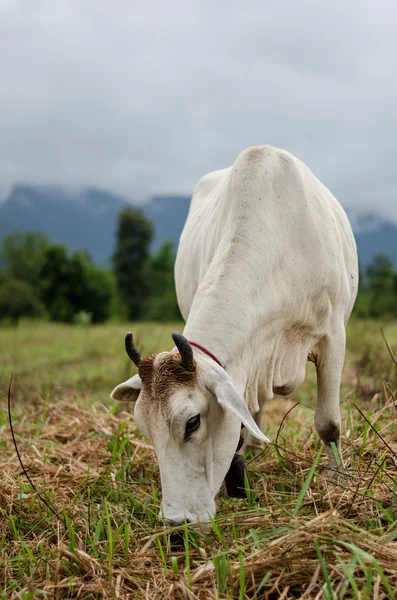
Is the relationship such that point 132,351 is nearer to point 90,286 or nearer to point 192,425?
point 192,425

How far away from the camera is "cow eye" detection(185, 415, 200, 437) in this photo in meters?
2.74

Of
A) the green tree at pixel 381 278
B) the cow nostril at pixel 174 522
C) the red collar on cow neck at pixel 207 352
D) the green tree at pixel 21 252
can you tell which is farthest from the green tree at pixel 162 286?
the cow nostril at pixel 174 522

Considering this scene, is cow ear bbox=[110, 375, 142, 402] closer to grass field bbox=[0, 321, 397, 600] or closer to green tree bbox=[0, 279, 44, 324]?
grass field bbox=[0, 321, 397, 600]

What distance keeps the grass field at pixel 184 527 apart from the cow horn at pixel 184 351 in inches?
26.0

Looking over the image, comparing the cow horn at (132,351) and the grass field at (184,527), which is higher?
the cow horn at (132,351)

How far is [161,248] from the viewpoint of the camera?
62.9 metres

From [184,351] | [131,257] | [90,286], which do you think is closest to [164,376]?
[184,351]

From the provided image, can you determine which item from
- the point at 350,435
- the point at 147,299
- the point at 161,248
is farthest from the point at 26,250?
the point at 350,435

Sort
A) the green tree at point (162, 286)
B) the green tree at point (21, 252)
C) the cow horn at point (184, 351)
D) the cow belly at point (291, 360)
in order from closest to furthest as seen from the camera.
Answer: the cow horn at point (184, 351) → the cow belly at point (291, 360) → the green tree at point (162, 286) → the green tree at point (21, 252)

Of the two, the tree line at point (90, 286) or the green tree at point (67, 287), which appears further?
the tree line at point (90, 286)

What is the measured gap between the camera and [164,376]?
2.76 metres

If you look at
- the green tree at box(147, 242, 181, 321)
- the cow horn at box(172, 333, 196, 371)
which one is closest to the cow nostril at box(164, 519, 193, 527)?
the cow horn at box(172, 333, 196, 371)

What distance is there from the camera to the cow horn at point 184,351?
2662 mm

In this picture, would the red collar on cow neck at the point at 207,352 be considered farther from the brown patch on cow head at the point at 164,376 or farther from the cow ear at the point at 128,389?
the cow ear at the point at 128,389
